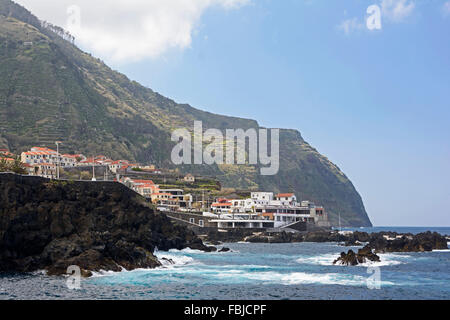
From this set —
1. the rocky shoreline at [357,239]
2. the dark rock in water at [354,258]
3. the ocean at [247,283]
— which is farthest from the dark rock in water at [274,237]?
the ocean at [247,283]

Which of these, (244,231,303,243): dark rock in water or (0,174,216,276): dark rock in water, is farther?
(244,231,303,243): dark rock in water

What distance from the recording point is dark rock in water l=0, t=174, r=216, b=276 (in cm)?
4788

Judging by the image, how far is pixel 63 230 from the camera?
53.1 metres

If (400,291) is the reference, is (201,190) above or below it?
above

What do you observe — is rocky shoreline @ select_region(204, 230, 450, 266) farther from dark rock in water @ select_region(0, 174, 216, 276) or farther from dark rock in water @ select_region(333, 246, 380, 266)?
dark rock in water @ select_region(0, 174, 216, 276)

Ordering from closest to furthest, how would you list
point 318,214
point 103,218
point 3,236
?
point 3,236
point 103,218
point 318,214

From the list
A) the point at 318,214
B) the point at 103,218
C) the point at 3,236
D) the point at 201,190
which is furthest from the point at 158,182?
the point at 3,236

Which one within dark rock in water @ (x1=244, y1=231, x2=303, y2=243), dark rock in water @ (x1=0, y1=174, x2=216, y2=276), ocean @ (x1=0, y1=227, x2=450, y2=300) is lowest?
dark rock in water @ (x1=244, y1=231, x2=303, y2=243)

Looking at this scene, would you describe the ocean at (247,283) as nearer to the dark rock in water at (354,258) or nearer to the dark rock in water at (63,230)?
the dark rock in water at (354,258)

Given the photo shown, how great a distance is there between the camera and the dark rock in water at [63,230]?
4788cm

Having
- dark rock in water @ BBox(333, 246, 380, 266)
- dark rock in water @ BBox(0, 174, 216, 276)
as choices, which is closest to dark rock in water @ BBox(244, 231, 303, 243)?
dark rock in water @ BBox(0, 174, 216, 276)
